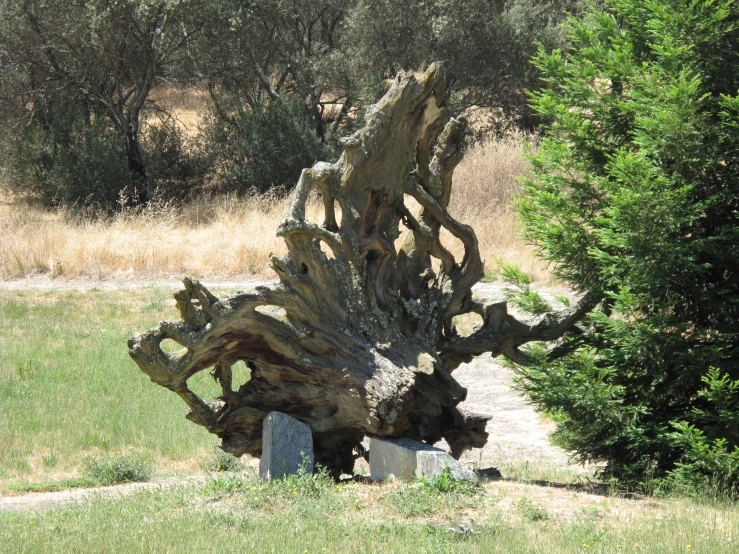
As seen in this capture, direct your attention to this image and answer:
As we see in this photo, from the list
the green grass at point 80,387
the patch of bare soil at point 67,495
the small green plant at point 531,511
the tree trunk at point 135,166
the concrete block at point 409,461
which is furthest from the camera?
the tree trunk at point 135,166

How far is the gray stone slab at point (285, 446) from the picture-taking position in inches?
299

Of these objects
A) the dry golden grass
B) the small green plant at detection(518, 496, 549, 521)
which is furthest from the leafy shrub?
the small green plant at detection(518, 496, 549, 521)

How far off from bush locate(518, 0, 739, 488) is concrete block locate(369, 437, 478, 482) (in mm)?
1868

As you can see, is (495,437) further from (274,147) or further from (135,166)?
(135,166)

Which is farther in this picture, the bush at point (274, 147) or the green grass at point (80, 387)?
the bush at point (274, 147)

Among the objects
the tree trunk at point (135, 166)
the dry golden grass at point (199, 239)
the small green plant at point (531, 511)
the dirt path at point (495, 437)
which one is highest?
the tree trunk at point (135, 166)

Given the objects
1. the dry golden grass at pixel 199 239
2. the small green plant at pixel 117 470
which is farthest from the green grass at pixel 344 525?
the dry golden grass at pixel 199 239

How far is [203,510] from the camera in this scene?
21.4 ft

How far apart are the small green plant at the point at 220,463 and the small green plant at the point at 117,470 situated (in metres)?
0.64

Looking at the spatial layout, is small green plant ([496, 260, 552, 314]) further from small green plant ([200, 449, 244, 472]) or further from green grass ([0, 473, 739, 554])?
small green plant ([200, 449, 244, 472])

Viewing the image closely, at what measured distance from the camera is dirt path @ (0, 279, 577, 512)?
29.5ft

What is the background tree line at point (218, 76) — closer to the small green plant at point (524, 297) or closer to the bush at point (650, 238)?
the small green plant at point (524, 297)

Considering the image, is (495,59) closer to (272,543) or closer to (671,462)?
(671,462)

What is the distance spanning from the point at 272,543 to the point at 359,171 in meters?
3.49
